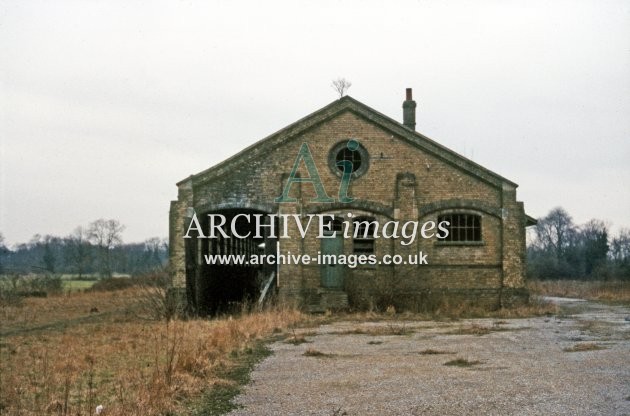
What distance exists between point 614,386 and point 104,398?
246 inches

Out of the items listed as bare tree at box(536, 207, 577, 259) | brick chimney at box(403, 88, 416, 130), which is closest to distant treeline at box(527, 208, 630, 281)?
bare tree at box(536, 207, 577, 259)

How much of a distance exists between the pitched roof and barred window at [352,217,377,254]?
10.0ft

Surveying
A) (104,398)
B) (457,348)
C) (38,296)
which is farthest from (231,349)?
(38,296)

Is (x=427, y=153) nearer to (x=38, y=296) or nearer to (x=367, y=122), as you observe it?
(x=367, y=122)

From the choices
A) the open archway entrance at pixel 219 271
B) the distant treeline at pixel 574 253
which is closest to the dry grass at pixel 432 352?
the open archway entrance at pixel 219 271

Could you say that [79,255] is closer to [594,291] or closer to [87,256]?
[87,256]

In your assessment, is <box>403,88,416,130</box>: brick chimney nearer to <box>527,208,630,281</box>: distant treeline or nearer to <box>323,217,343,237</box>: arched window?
<box>323,217,343,237</box>: arched window

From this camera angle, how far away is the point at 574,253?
60.2 meters

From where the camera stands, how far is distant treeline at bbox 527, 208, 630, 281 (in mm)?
51219

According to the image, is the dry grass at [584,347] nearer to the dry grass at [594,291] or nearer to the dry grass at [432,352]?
the dry grass at [432,352]

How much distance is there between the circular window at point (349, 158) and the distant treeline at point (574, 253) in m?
29.2

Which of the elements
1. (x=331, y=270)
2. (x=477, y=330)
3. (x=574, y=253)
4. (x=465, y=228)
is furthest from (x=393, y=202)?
(x=574, y=253)

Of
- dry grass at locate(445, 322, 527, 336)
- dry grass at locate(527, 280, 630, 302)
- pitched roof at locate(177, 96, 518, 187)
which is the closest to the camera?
dry grass at locate(445, 322, 527, 336)

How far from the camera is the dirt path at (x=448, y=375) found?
666 cm
